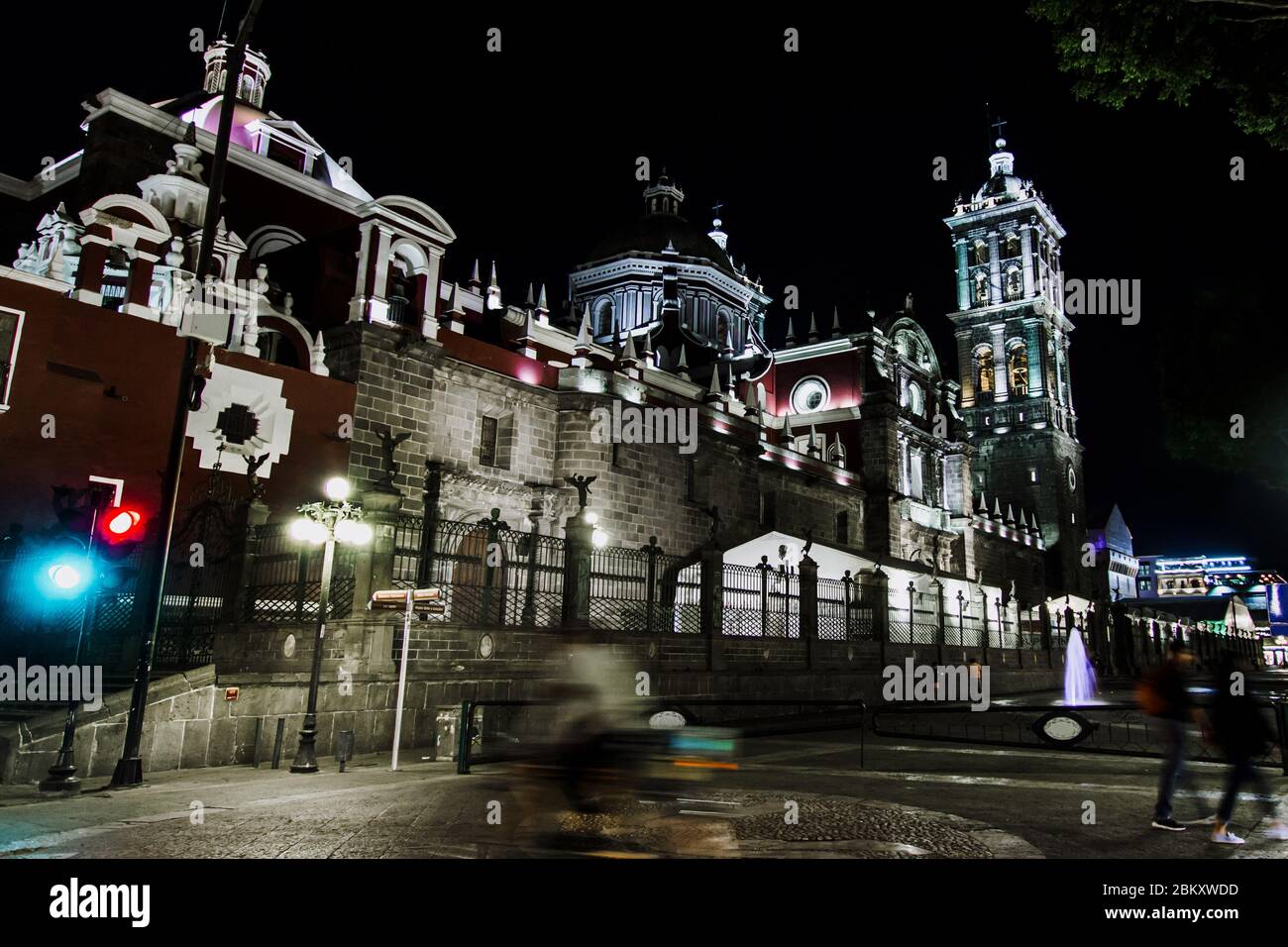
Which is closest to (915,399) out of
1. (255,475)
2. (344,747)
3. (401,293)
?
(401,293)

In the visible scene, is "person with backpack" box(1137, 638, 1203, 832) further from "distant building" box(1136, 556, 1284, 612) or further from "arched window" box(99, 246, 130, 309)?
"distant building" box(1136, 556, 1284, 612)

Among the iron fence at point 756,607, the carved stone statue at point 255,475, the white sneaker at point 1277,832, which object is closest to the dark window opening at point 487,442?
the carved stone statue at point 255,475

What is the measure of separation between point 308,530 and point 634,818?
6796mm

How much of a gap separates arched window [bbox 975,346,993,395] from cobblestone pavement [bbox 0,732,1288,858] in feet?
201

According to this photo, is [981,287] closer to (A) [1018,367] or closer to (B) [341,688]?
(A) [1018,367]

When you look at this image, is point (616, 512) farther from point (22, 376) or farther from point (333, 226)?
point (22, 376)

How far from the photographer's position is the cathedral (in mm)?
16875

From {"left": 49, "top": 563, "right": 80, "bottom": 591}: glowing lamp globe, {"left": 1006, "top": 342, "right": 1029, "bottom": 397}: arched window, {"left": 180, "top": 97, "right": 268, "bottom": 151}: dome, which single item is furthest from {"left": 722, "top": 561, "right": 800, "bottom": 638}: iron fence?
{"left": 1006, "top": 342, "right": 1029, "bottom": 397}: arched window

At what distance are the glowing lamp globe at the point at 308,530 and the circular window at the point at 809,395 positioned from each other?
35.4m

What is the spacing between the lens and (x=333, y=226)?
2752 centimetres

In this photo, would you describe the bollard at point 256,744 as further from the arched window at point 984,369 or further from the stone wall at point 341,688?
the arched window at point 984,369

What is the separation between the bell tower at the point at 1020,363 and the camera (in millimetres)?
63469
